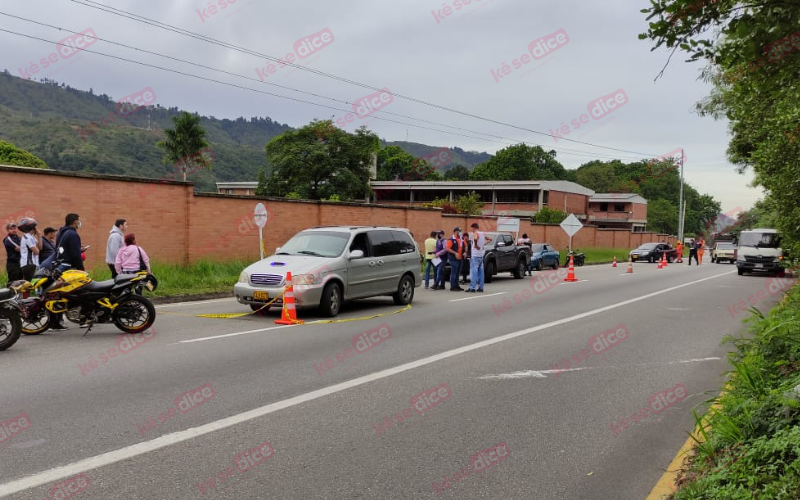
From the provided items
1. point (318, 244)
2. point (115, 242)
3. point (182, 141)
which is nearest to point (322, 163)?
point (182, 141)

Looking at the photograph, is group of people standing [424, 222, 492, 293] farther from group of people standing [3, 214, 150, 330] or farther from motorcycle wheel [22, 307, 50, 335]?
motorcycle wheel [22, 307, 50, 335]

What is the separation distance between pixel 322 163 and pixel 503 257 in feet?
132

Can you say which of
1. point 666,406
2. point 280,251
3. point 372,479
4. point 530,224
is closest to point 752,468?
point 372,479

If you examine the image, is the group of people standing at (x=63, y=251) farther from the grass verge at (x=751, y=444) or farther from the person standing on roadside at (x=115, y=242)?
the grass verge at (x=751, y=444)

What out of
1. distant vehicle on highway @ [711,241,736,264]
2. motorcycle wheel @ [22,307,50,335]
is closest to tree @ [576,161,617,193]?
distant vehicle on highway @ [711,241,736,264]

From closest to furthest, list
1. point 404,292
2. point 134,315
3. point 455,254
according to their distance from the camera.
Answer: point 134,315 < point 404,292 < point 455,254

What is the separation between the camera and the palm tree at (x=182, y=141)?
66.9m

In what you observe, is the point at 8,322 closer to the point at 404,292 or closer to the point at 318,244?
the point at 318,244

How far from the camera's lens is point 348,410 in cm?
559

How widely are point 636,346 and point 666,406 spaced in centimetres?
335

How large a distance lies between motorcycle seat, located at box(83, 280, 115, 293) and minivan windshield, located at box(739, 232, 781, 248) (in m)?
28.7

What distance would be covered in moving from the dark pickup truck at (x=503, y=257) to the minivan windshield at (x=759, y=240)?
1230 centimetres

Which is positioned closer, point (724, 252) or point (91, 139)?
point (724, 252)

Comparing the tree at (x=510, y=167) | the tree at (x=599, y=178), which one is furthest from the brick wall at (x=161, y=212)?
the tree at (x=599, y=178)
